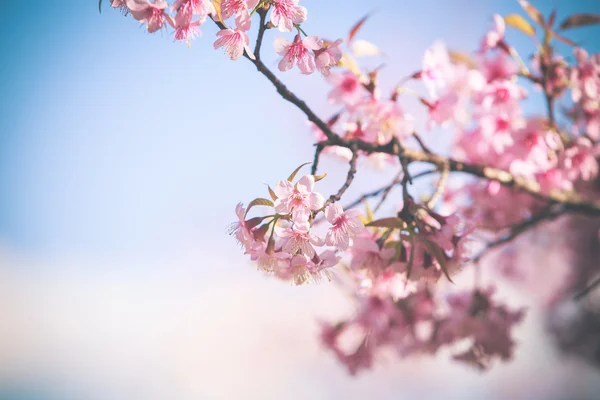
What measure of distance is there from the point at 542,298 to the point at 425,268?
18.2 ft

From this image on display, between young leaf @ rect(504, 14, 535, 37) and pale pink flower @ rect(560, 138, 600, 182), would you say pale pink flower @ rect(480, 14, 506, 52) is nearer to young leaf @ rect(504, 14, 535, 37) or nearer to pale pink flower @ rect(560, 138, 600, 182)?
young leaf @ rect(504, 14, 535, 37)

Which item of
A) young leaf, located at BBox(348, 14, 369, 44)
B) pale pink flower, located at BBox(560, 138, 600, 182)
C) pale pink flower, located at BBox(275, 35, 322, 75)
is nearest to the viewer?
pale pink flower, located at BBox(275, 35, 322, 75)

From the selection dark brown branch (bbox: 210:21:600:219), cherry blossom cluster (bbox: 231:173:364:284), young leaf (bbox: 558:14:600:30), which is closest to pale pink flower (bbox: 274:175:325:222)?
cherry blossom cluster (bbox: 231:173:364:284)

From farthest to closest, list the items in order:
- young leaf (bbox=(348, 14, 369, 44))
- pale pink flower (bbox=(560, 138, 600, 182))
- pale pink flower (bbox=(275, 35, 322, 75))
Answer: pale pink flower (bbox=(560, 138, 600, 182)) → young leaf (bbox=(348, 14, 369, 44)) → pale pink flower (bbox=(275, 35, 322, 75))

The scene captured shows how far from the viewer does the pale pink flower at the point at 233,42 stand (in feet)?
2.51

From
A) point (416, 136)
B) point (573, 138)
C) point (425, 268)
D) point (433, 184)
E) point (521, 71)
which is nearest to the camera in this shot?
point (425, 268)

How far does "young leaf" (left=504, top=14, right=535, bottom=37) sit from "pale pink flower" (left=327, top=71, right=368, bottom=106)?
69 cm

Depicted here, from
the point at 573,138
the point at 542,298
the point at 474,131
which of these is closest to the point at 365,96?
the point at 474,131

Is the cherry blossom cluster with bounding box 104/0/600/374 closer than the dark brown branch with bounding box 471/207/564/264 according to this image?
Yes

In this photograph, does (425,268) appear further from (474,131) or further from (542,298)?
(542,298)

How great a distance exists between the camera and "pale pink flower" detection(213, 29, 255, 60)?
0.77m

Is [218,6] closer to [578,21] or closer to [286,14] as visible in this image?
[286,14]

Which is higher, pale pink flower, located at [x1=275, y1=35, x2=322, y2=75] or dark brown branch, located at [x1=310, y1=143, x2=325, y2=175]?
pale pink flower, located at [x1=275, y1=35, x2=322, y2=75]

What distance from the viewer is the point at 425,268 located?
3.05 feet
